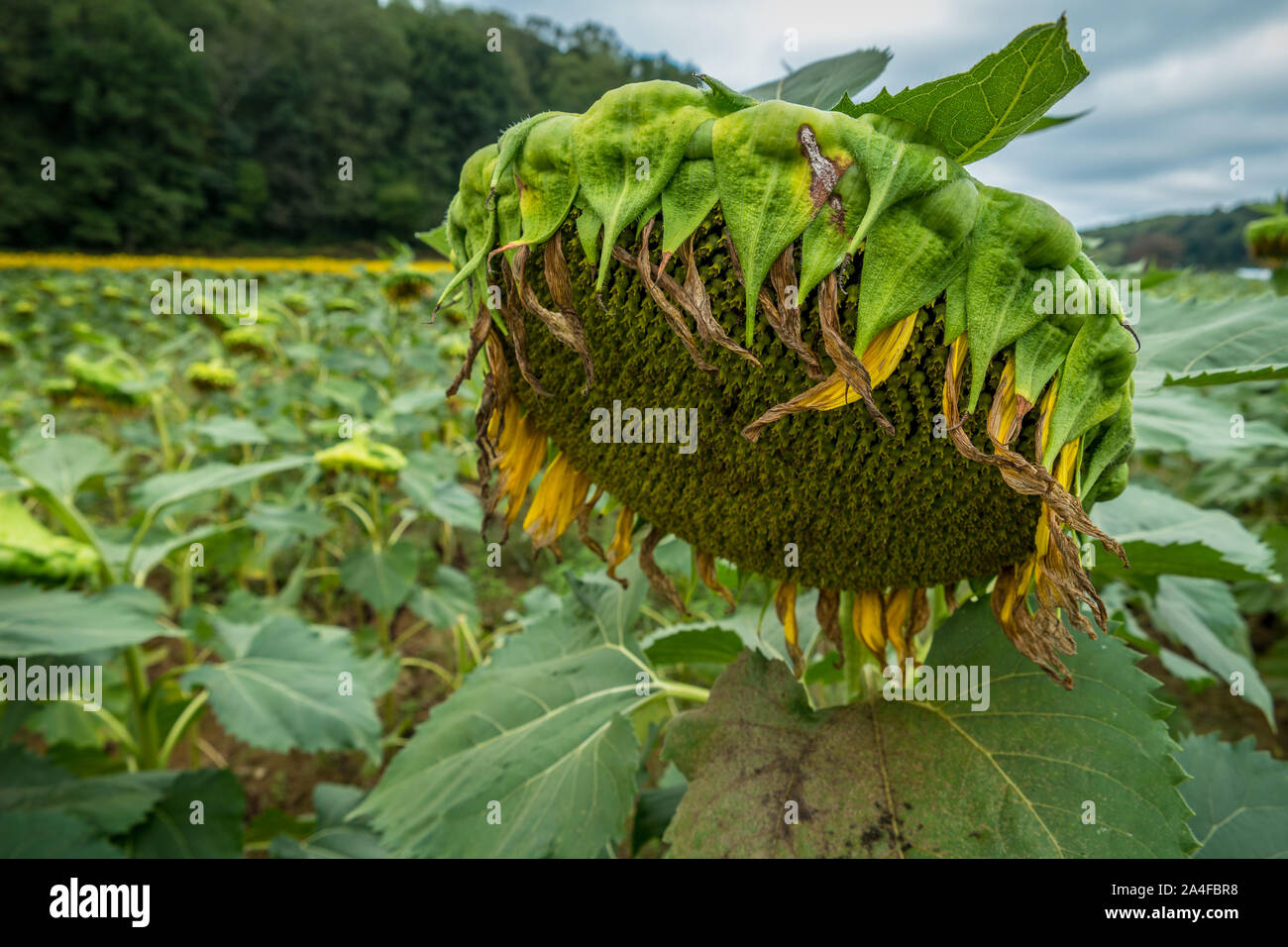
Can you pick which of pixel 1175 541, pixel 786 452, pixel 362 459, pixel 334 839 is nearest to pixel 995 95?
pixel 786 452

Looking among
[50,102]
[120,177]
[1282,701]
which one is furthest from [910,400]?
[50,102]

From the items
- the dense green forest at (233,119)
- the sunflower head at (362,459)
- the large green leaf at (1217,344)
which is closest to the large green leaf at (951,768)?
the large green leaf at (1217,344)

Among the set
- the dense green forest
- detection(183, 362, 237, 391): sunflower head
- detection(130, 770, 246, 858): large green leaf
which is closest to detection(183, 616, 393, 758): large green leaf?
detection(130, 770, 246, 858): large green leaf

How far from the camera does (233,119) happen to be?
35.6 meters

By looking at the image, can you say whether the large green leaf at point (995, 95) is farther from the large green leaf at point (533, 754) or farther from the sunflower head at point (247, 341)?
the sunflower head at point (247, 341)

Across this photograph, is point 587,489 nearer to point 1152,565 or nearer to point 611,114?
point 611,114

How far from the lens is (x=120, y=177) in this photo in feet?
99.8

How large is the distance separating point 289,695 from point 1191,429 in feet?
6.30

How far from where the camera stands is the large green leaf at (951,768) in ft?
2.50

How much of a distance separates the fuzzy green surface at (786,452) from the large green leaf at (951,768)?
0.15m

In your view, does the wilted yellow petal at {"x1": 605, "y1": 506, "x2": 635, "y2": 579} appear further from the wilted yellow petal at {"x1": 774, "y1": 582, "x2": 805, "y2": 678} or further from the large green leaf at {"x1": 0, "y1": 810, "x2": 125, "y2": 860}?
the large green leaf at {"x1": 0, "y1": 810, "x2": 125, "y2": 860}

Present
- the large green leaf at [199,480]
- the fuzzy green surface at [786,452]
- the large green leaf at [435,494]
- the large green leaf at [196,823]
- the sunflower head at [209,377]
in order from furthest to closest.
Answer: the sunflower head at [209,377] → the large green leaf at [435,494] → the large green leaf at [199,480] → the large green leaf at [196,823] → the fuzzy green surface at [786,452]

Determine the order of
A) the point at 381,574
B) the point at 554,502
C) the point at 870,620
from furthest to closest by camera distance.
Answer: the point at 381,574 < the point at 554,502 < the point at 870,620

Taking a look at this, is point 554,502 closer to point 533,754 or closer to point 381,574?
point 533,754
